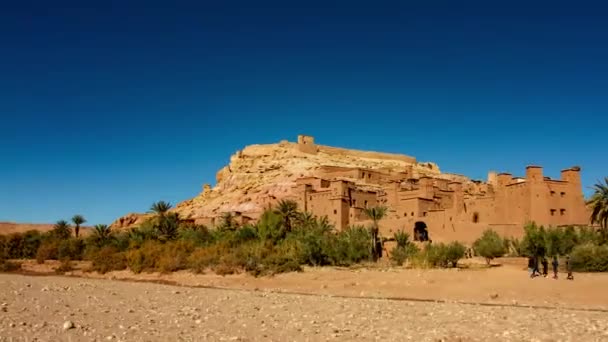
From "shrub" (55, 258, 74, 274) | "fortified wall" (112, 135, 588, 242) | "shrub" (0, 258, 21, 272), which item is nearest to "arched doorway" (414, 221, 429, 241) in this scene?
"fortified wall" (112, 135, 588, 242)

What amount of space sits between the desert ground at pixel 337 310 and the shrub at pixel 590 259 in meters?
2.23

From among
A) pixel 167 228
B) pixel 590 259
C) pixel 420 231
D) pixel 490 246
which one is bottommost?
pixel 590 259

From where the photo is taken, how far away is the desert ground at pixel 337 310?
442 inches

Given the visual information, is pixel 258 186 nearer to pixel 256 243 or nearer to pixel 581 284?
pixel 256 243

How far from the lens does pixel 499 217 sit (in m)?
39.9

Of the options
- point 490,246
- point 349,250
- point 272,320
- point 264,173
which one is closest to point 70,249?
point 349,250

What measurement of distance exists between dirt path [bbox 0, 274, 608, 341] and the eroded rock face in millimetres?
39258

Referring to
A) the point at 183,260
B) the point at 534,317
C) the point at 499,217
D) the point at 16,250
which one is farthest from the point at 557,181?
the point at 16,250

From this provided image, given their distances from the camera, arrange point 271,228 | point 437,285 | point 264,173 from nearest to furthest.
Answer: point 437,285
point 271,228
point 264,173

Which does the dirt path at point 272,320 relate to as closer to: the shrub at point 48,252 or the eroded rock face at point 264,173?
the shrub at point 48,252

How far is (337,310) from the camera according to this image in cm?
1559

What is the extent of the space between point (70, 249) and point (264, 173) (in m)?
29.9

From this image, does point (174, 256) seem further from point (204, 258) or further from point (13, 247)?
point (13, 247)

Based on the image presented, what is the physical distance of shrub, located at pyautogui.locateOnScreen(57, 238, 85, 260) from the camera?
44.6 m
